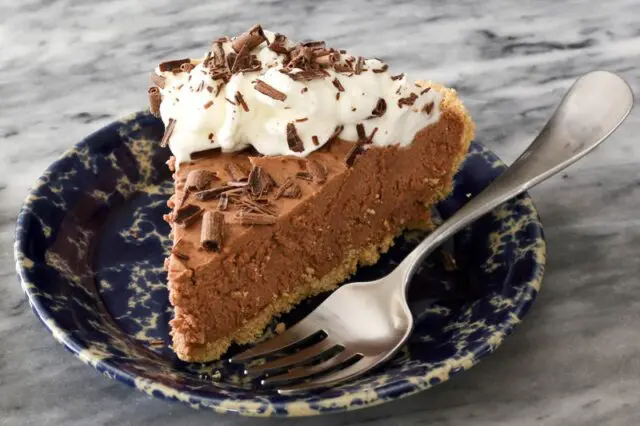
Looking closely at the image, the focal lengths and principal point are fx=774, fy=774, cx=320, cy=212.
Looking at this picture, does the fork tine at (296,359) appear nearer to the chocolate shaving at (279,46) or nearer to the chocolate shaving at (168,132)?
the chocolate shaving at (168,132)

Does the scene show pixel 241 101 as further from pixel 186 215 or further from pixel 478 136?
pixel 478 136

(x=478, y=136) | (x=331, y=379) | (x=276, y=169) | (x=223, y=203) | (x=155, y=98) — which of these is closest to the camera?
(x=331, y=379)

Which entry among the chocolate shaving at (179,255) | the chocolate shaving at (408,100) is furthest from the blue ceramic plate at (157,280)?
the chocolate shaving at (408,100)

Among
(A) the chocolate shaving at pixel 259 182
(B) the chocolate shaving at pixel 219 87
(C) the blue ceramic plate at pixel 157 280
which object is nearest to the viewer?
(C) the blue ceramic plate at pixel 157 280

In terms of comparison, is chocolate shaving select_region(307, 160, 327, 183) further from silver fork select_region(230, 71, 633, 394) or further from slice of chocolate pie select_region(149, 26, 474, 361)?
silver fork select_region(230, 71, 633, 394)

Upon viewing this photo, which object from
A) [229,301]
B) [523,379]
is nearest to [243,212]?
[229,301]

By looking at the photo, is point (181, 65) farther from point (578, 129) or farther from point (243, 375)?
point (578, 129)

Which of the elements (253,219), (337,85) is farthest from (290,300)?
(337,85)
